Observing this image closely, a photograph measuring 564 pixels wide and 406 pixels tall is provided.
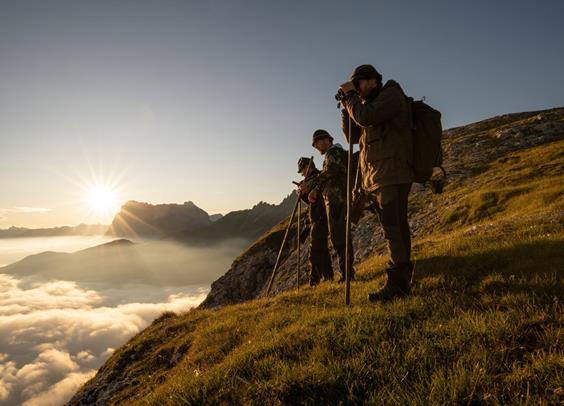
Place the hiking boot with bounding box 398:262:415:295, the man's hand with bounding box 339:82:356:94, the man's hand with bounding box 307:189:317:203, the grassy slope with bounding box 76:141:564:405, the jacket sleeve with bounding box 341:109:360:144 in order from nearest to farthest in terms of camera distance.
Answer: the grassy slope with bounding box 76:141:564:405
the hiking boot with bounding box 398:262:415:295
the man's hand with bounding box 339:82:356:94
the jacket sleeve with bounding box 341:109:360:144
the man's hand with bounding box 307:189:317:203

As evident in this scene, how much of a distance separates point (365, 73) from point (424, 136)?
5.40ft

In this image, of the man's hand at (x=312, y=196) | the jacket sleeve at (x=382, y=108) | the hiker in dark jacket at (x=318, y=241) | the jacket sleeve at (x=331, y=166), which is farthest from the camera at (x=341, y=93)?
the hiker in dark jacket at (x=318, y=241)

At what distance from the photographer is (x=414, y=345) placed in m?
4.07

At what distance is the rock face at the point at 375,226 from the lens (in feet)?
88.2

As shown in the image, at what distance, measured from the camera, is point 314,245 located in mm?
12133

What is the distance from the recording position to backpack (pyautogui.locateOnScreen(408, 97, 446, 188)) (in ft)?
20.0

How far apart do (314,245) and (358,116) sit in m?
6.75

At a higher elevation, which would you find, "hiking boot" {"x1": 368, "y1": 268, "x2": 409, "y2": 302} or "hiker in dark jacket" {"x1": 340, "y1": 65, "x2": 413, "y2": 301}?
"hiker in dark jacket" {"x1": 340, "y1": 65, "x2": 413, "y2": 301}

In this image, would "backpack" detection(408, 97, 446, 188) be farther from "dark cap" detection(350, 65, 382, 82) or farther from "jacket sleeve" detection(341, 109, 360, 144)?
"jacket sleeve" detection(341, 109, 360, 144)

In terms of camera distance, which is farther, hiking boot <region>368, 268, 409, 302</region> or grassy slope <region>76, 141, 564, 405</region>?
hiking boot <region>368, 268, 409, 302</region>

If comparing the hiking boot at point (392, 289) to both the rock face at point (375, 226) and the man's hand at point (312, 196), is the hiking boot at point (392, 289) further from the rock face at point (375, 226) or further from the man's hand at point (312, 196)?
the rock face at point (375, 226)

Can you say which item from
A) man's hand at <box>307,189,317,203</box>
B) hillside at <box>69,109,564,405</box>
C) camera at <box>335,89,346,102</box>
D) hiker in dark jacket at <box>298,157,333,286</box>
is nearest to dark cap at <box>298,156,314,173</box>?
hiker in dark jacket at <box>298,157,333,286</box>

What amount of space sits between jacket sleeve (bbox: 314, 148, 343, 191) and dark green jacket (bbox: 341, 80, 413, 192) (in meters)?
3.67

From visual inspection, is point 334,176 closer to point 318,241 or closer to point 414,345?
point 318,241
